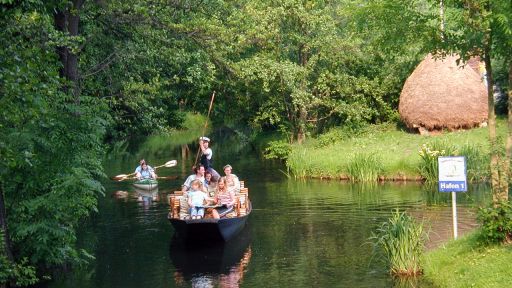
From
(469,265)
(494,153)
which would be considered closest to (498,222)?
(469,265)

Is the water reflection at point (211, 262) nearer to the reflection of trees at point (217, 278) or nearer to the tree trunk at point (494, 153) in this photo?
the reflection of trees at point (217, 278)

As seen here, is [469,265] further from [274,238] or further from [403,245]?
[274,238]

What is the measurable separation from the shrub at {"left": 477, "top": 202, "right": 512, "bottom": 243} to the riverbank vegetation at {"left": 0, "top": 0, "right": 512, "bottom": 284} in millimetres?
430

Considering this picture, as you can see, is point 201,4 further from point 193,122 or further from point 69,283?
point 193,122

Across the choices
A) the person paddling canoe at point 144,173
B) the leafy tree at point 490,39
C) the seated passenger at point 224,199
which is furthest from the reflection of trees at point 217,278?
the person paddling canoe at point 144,173

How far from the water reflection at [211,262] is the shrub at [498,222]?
4.69 m

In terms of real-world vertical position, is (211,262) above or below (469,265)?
below

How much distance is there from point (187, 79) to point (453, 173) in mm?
9274

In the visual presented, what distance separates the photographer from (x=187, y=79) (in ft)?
70.3

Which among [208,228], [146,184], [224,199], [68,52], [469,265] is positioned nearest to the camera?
[469,265]

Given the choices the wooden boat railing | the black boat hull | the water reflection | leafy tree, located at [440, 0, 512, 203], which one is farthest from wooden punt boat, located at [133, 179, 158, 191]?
leafy tree, located at [440, 0, 512, 203]

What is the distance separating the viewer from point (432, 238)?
17.2 m

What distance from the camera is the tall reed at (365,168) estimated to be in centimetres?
2788

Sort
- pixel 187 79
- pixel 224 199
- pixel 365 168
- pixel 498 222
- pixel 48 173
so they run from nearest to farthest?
1. pixel 498 222
2. pixel 48 173
3. pixel 224 199
4. pixel 187 79
5. pixel 365 168
